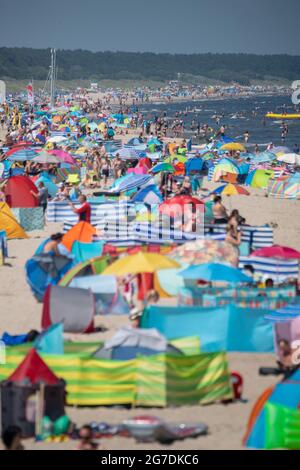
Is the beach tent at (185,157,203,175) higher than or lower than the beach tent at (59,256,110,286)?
lower

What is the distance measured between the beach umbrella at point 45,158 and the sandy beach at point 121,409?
5157mm

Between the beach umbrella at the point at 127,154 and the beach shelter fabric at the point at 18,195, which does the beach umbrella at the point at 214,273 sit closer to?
the beach shelter fabric at the point at 18,195

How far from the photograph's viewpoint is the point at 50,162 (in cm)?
2183

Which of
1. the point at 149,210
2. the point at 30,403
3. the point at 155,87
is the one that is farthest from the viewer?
the point at 155,87

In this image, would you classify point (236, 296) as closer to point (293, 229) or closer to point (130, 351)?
point (130, 351)

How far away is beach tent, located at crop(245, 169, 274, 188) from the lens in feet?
74.0

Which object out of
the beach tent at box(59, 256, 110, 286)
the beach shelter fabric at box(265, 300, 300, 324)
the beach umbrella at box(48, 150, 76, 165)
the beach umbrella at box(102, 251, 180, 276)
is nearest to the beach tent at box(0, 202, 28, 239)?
the beach tent at box(59, 256, 110, 286)

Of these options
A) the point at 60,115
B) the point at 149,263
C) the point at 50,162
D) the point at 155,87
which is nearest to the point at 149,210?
the point at 149,263

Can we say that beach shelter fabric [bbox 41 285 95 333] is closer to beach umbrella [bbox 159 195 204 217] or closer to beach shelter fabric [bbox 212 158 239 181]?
beach umbrella [bbox 159 195 204 217]

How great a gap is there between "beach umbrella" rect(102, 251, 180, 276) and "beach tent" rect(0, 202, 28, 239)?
5491 millimetres

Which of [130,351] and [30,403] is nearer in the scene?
→ [30,403]

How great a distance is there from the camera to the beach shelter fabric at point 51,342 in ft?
28.4

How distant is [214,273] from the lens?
410 inches

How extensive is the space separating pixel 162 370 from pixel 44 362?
1.03 meters
